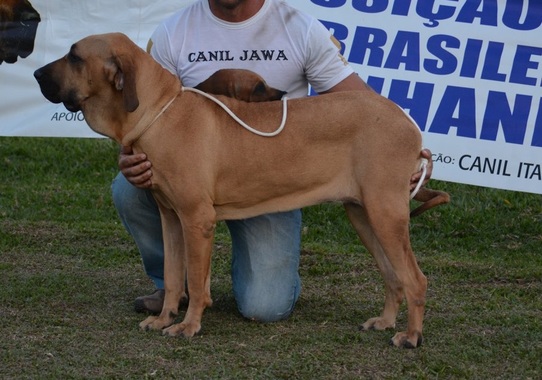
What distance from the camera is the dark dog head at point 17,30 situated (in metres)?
7.94

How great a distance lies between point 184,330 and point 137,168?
2.72 feet

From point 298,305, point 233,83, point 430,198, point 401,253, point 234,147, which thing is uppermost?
point 233,83

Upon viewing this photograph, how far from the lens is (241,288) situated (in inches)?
210

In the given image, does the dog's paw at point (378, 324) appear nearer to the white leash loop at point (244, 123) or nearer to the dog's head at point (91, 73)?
the white leash loop at point (244, 123)

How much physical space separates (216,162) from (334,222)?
2903mm

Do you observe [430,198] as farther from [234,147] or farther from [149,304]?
[149,304]

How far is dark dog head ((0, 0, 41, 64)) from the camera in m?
7.94

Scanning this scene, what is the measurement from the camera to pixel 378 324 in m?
4.95

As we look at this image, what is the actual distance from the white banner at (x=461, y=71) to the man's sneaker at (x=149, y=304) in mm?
2824

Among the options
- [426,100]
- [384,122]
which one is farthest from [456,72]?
[384,122]

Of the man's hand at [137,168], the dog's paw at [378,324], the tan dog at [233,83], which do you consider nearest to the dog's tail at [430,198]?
the dog's paw at [378,324]

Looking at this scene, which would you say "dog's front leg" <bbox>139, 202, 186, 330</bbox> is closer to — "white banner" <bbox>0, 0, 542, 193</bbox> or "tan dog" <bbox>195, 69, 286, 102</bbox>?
"tan dog" <bbox>195, 69, 286, 102</bbox>

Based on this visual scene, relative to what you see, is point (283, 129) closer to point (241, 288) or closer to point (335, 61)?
point (335, 61)

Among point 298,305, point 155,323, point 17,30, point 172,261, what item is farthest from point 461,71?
point 17,30
